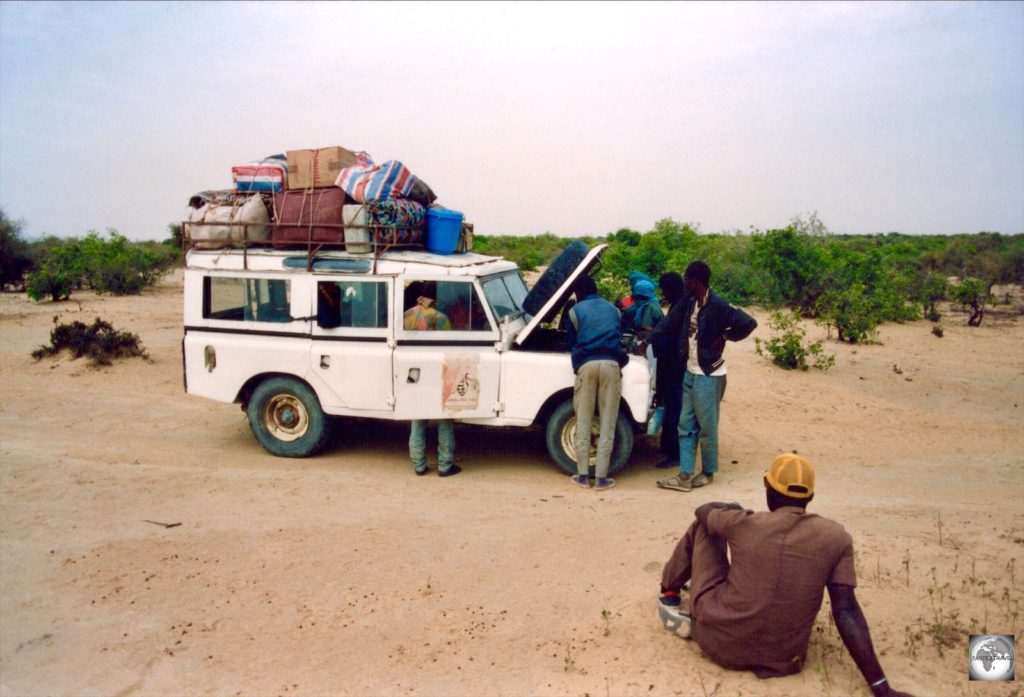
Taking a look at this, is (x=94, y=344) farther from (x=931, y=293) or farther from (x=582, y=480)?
(x=931, y=293)

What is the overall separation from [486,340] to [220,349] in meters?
2.66

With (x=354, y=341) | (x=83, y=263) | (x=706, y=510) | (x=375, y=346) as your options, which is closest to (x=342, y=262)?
(x=354, y=341)

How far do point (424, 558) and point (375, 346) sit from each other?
2389 mm

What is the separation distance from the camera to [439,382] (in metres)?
7.09

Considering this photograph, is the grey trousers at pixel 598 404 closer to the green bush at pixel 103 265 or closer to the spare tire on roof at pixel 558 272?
the spare tire on roof at pixel 558 272

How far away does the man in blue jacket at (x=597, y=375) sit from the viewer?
6.75 metres

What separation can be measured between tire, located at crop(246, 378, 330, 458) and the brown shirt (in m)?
4.71

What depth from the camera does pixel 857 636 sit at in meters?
3.52

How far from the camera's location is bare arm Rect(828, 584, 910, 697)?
139 inches

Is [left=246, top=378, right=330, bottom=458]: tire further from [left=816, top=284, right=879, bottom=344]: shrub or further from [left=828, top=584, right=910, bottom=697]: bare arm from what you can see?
[left=816, top=284, right=879, bottom=344]: shrub

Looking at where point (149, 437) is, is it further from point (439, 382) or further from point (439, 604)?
point (439, 604)

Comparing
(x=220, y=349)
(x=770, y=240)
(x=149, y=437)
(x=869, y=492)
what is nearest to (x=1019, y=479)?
(x=869, y=492)

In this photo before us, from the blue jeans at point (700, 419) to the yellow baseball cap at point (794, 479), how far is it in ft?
9.79

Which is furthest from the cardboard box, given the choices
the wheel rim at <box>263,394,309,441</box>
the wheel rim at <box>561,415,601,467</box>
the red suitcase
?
the wheel rim at <box>561,415,601,467</box>
